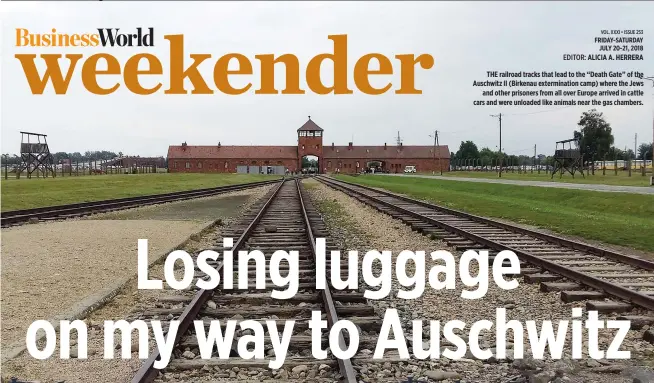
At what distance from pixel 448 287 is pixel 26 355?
17.3ft

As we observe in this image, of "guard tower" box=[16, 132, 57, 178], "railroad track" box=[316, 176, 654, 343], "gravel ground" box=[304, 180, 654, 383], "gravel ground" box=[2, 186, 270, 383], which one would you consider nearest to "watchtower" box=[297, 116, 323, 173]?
"guard tower" box=[16, 132, 57, 178]

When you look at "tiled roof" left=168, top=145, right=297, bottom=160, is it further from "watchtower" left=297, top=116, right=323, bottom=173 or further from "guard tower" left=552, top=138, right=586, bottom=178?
"guard tower" left=552, top=138, right=586, bottom=178

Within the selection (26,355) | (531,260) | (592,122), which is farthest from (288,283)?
(592,122)

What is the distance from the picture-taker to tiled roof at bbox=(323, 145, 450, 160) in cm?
13775

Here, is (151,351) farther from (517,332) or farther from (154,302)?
(517,332)

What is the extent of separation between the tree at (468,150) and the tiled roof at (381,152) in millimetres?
31303

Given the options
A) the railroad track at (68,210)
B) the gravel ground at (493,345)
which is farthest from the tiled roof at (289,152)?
the gravel ground at (493,345)

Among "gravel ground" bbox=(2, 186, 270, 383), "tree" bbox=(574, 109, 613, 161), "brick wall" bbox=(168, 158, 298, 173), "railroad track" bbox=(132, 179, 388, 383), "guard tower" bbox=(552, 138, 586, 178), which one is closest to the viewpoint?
"railroad track" bbox=(132, 179, 388, 383)

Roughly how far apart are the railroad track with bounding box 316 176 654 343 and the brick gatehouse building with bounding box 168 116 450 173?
11946cm

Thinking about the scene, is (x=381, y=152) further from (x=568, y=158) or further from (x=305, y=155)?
(x=568, y=158)

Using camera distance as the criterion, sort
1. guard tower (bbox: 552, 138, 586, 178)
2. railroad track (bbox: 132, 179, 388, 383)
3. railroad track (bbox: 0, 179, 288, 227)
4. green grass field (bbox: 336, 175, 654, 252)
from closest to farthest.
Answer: railroad track (bbox: 132, 179, 388, 383)
green grass field (bbox: 336, 175, 654, 252)
railroad track (bbox: 0, 179, 288, 227)
guard tower (bbox: 552, 138, 586, 178)

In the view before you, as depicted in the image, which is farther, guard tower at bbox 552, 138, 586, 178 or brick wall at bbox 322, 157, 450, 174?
brick wall at bbox 322, 157, 450, 174

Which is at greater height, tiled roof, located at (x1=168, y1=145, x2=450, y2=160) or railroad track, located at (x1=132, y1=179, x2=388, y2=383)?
tiled roof, located at (x1=168, y1=145, x2=450, y2=160)

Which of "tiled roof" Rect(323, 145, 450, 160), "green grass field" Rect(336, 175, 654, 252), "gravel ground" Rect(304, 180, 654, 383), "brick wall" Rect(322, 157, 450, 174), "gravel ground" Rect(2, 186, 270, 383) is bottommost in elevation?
"gravel ground" Rect(2, 186, 270, 383)
